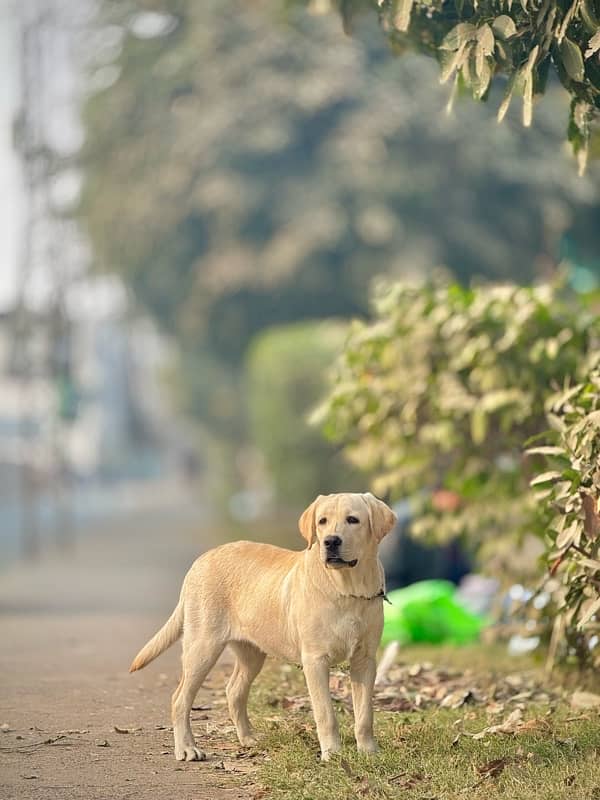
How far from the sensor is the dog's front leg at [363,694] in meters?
5.62

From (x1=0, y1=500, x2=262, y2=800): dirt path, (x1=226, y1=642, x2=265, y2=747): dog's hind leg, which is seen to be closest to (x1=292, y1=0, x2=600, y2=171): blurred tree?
(x1=226, y1=642, x2=265, y2=747): dog's hind leg

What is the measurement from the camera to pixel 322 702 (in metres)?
5.52

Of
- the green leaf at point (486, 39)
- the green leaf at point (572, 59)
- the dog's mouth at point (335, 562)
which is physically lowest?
the dog's mouth at point (335, 562)

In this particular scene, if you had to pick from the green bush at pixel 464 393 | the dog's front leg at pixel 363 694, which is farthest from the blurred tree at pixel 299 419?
the dog's front leg at pixel 363 694

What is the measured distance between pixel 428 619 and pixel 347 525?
553 centimetres

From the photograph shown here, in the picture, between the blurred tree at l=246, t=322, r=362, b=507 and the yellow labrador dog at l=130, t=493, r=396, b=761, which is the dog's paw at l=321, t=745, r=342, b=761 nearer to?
the yellow labrador dog at l=130, t=493, r=396, b=761

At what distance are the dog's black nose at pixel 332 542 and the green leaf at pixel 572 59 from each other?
235cm

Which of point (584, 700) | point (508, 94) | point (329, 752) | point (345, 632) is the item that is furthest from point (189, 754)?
point (508, 94)

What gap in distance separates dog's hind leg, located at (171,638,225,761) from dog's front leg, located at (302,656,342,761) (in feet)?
1.57

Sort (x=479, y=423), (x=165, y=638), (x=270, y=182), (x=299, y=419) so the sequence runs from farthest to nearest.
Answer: (x=270, y=182)
(x=299, y=419)
(x=479, y=423)
(x=165, y=638)

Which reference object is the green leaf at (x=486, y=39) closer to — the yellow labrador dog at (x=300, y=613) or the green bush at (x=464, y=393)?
the yellow labrador dog at (x=300, y=613)

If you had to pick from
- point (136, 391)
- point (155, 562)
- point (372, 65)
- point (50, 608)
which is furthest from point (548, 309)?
point (136, 391)

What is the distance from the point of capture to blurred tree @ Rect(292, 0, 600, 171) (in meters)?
6.17

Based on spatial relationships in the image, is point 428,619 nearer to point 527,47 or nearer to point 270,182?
point 527,47
